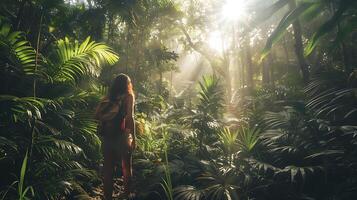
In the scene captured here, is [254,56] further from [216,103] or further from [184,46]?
[216,103]

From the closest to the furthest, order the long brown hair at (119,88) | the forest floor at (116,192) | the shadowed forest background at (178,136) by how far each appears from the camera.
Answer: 1. the shadowed forest background at (178,136)
2. the long brown hair at (119,88)
3. the forest floor at (116,192)

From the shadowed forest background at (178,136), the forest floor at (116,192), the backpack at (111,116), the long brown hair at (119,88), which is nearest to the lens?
the shadowed forest background at (178,136)

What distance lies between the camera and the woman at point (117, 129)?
454cm

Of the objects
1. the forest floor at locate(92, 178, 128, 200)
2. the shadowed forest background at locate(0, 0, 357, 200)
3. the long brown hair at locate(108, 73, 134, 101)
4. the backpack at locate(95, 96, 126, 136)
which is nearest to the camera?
the shadowed forest background at locate(0, 0, 357, 200)

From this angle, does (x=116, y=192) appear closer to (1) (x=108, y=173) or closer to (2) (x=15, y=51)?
(1) (x=108, y=173)

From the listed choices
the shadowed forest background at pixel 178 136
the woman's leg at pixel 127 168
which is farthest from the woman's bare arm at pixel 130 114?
the shadowed forest background at pixel 178 136

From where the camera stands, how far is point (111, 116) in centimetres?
450

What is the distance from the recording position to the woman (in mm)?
4543

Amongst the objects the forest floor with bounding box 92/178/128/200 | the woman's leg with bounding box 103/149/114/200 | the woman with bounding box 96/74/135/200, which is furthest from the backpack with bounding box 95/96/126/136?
the forest floor with bounding box 92/178/128/200

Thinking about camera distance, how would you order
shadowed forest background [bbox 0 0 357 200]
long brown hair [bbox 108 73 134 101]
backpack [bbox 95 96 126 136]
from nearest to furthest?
shadowed forest background [bbox 0 0 357 200]
backpack [bbox 95 96 126 136]
long brown hair [bbox 108 73 134 101]

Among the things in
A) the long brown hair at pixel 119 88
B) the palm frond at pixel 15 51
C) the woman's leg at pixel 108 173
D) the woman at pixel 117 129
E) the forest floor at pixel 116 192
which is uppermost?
the palm frond at pixel 15 51

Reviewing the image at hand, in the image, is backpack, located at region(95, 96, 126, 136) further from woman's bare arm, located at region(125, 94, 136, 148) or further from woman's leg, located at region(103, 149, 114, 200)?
woman's leg, located at region(103, 149, 114, 200)

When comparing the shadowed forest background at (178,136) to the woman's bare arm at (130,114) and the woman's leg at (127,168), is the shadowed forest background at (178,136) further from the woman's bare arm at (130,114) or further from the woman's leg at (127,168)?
the woman's bare arm at (130,114)

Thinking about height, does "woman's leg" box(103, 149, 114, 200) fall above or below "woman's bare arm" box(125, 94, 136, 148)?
below
